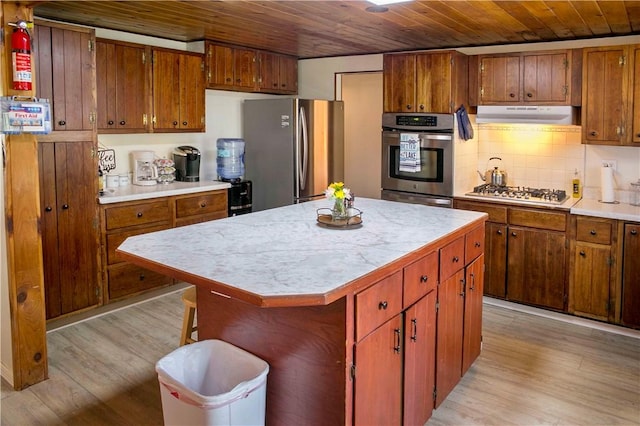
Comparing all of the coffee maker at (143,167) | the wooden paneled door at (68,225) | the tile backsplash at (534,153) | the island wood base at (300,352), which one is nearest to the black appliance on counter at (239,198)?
the coffee maker at (143,167)

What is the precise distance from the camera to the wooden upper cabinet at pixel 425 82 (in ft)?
14.9

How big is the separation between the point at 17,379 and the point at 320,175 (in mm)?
3426

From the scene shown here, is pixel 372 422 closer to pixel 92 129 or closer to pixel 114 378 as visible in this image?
pixel 114 378

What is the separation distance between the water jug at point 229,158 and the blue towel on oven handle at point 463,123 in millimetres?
2199

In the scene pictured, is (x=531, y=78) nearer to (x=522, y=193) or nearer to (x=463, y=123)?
(x=463, y=123)

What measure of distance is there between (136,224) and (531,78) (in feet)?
11.2

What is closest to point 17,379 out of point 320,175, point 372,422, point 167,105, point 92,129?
point 92,129

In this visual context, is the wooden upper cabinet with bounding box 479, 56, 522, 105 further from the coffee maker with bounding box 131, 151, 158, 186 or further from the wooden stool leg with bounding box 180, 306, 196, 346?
the wooden stool leg with bounding box 180, 306, 196, 346

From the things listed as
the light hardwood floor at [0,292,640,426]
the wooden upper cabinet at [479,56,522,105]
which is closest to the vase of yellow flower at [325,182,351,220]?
the light hardwood floor at [0,292,640,426]

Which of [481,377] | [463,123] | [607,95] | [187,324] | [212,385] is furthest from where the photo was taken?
[463,123]

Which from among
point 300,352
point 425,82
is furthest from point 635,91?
point 300,352

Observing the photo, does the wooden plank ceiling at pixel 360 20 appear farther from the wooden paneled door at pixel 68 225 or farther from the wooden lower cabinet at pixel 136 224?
the wooden lower cabinet at pixel 136 224

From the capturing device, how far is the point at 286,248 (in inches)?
94.3

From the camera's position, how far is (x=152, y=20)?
13.2 ft
